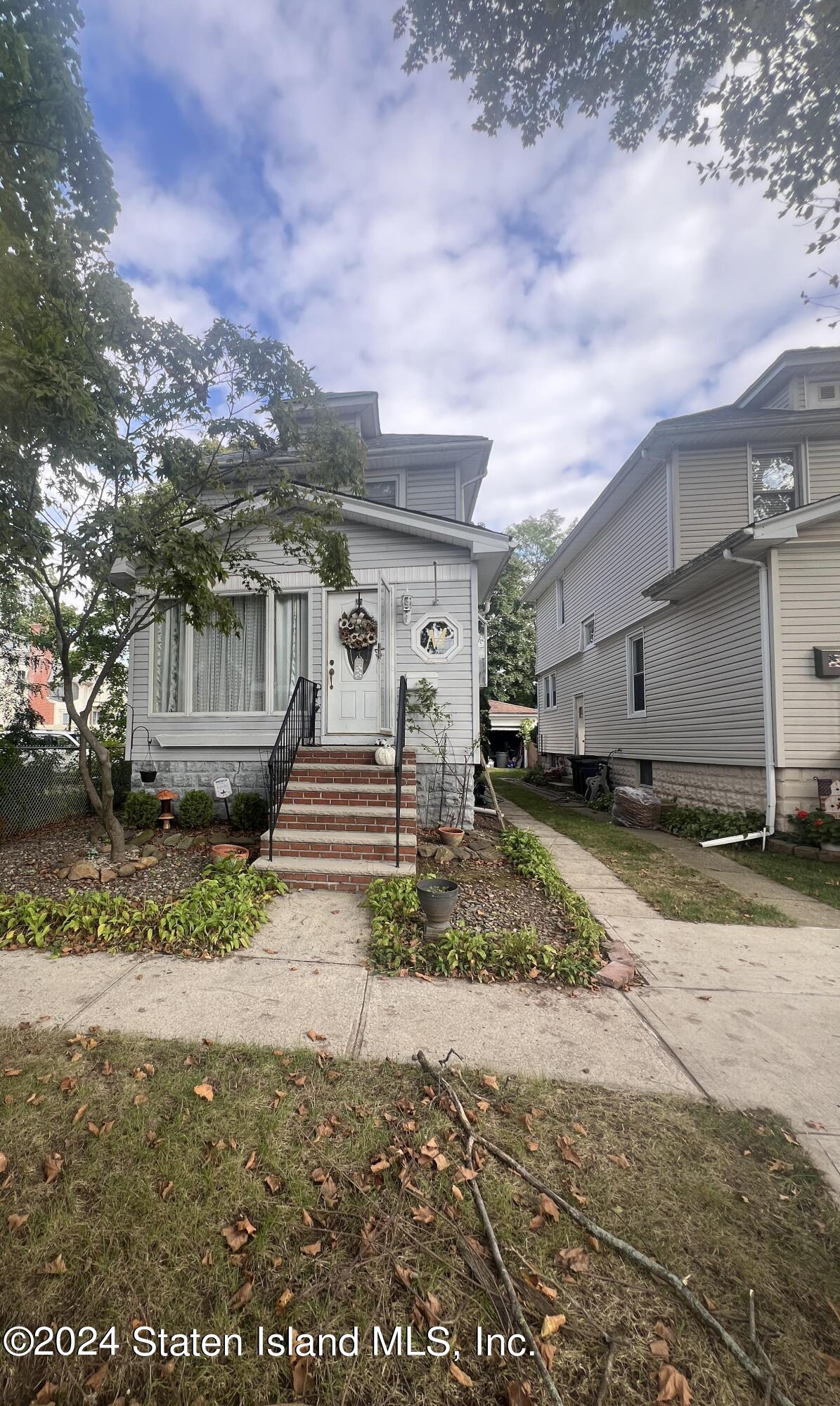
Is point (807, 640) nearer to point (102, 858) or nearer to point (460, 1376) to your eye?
point (460, 1376)

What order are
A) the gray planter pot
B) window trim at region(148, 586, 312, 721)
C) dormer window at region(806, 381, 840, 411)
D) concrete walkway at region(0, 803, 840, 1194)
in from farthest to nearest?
dormer window at region(806, 381, 840, 411) → window trim at region(148, 586, 312, 721) → the gray planter pot → concrete walkway at region(0, 803, 840, 1194)

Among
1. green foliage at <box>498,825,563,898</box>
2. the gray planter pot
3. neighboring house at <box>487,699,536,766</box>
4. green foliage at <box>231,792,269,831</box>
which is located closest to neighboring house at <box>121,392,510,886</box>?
green foliage at <box>231,792,269,831</box>

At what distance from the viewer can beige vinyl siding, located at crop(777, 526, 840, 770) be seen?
23.3 ft

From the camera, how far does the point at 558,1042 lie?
8.91ft

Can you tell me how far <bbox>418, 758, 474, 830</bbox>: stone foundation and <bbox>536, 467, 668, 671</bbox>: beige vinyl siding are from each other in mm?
6342

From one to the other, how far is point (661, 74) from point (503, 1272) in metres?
7.98

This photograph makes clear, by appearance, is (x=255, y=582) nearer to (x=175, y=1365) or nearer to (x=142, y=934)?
(x=142, y=934)

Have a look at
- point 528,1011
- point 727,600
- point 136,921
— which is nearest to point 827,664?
point 727,600

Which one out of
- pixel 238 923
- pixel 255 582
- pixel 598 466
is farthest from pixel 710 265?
pixel 598 466

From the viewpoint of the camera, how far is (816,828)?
6598mm

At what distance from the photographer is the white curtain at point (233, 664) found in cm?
745

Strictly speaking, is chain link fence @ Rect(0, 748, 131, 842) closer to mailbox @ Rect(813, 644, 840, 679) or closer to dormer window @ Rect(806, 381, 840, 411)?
mailbox @ Rect(813, 644, 840, 679)

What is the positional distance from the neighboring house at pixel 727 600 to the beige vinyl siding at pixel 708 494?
0.02 meters

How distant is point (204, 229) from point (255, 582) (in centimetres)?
430
